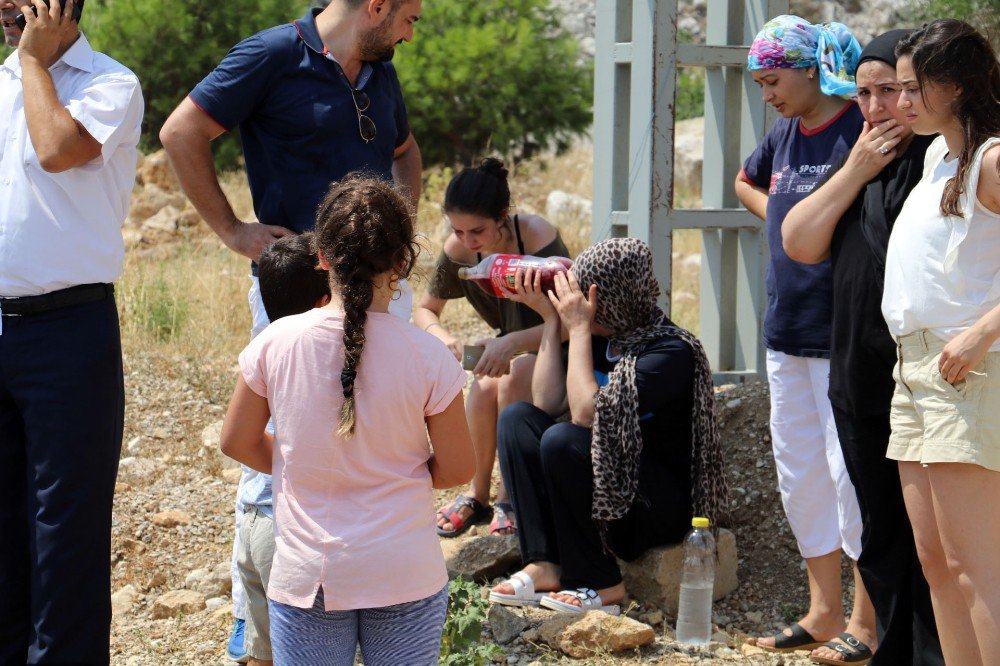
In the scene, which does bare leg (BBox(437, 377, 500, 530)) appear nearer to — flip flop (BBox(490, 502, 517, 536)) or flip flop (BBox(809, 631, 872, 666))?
flip flop (BBox(490, 502, 517, 536))

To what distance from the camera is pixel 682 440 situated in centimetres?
419

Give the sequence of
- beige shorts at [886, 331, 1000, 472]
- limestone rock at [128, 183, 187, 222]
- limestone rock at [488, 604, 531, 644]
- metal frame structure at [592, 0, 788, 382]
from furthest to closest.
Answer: limestone rock at [128, 183, 187, 222]
metal frame structure at [592, 0, 788, 382]
limestone rock at [488, 604, 531, 644]
beige shorts at [886, 331, 1000, 472]

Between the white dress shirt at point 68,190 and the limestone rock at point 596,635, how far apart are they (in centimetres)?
179

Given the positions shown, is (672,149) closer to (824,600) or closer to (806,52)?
(806,52)

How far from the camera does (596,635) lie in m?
3.86

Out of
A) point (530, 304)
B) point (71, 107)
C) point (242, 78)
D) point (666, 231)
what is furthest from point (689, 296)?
point (71, 107)

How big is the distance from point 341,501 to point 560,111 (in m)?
12.3

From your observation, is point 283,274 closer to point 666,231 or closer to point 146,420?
point 666,231

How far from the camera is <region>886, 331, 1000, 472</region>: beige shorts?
2908 millimetres

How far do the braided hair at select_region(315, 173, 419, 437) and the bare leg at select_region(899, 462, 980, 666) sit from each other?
1429 millimetres

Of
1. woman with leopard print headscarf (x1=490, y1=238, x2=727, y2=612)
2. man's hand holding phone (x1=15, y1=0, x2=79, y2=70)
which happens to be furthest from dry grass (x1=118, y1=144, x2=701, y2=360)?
man's hand holding phone (x1=15, y1=0, x2=79, y2=70)

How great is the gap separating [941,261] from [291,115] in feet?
6.53

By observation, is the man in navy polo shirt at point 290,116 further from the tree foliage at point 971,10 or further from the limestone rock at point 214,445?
the tree foliage at point 971,10

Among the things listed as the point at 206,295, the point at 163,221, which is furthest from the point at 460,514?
the point at 163,221
